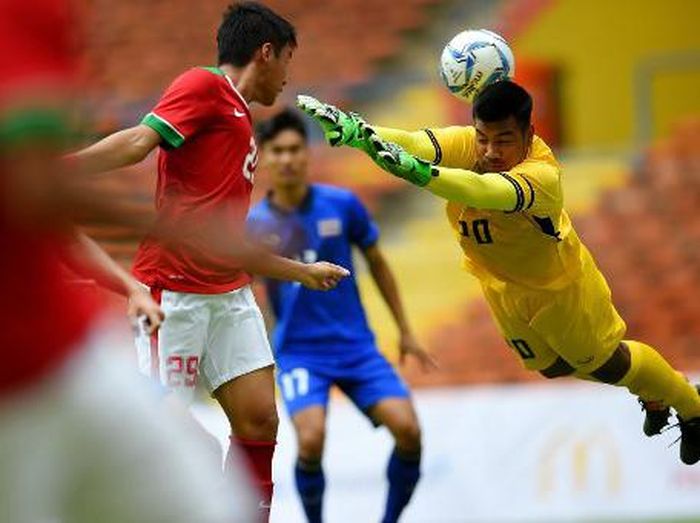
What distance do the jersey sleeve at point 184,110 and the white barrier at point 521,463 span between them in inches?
197

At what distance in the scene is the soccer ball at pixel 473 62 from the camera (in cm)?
671

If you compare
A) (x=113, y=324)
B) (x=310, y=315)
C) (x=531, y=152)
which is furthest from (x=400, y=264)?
(x=113, y=324)

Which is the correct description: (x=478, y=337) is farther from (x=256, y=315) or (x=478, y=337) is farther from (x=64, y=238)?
(x=64, y=238)

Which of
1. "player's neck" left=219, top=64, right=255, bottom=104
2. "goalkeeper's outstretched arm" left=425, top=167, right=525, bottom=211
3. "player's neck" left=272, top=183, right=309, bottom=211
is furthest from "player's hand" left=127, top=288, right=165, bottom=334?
"player's neck" left=272, top=183, right=309, bottom=211

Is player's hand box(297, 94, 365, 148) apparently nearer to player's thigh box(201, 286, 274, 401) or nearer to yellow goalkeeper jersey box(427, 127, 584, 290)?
yellow goalkeeper jersey box(427, 127, 584, 290)

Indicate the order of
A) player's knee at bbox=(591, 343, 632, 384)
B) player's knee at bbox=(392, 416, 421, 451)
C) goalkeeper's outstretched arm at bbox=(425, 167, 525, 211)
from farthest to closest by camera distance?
player's knee at bbox=(392, 416, 421, 451) < player's knee at bbox=(591, 343, 632, 384) < goalkeeper's outstretched arm at bbox=(425, 167, 525, 211)

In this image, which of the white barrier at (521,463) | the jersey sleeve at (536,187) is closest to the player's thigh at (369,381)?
the white barrier at (521,463)

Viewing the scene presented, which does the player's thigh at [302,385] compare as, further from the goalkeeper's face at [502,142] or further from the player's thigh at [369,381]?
the goalkeeper's face at [502,142]

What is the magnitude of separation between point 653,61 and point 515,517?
6083mm

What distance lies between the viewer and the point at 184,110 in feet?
20.4

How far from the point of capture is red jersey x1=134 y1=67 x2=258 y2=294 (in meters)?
6.23

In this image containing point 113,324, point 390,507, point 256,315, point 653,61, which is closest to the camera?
point 113,324

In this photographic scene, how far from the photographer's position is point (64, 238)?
345 centimetres

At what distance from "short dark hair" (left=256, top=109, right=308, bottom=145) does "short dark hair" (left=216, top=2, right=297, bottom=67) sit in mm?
2341
